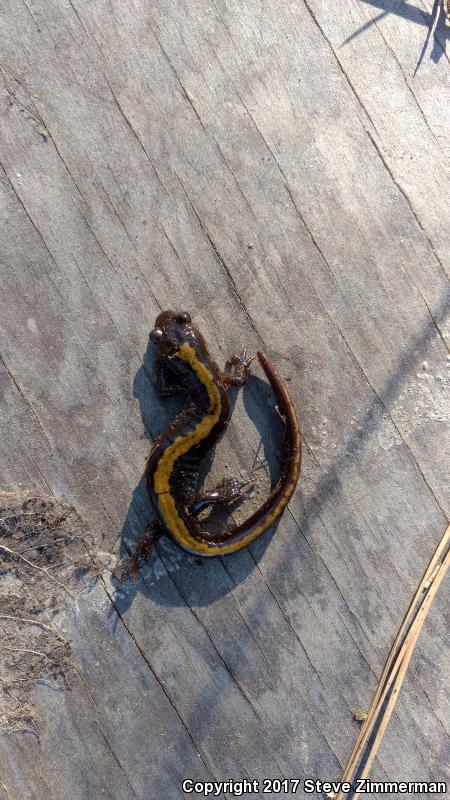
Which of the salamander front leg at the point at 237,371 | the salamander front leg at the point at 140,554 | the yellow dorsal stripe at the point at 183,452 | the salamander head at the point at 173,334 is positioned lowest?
the salamander front leg at the point at 140,554

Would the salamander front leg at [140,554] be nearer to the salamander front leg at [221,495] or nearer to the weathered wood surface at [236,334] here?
the weathered wood surface at [236,334]

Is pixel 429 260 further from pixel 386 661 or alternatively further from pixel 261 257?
pixel 386 661

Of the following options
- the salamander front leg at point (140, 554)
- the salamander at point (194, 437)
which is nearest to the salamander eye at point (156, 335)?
the salamander at point (194, 437)

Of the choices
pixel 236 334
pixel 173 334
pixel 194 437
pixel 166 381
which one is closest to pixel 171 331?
pixel 173 334

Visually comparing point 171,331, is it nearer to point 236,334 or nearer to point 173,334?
point 173,334

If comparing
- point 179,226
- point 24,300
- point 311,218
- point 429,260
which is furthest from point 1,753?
point 429,260

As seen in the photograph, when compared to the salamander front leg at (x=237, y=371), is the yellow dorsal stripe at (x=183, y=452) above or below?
below

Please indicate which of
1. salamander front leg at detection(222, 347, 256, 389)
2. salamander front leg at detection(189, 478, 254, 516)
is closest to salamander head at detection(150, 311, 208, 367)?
salamander front leg at detection(222, 347, 256, 389)
